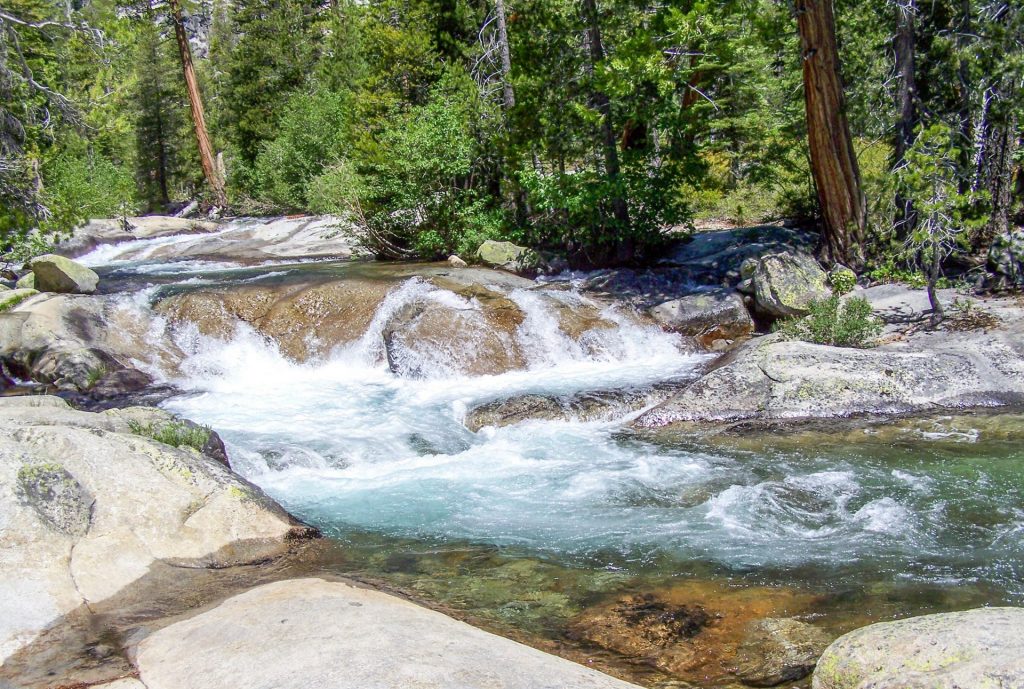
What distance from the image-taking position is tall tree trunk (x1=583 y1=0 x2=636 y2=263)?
14062mm

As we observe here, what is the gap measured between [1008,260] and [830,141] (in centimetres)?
301

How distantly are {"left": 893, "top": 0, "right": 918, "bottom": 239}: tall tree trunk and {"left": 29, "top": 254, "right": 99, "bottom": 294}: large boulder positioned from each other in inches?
497

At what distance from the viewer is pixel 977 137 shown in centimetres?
1159

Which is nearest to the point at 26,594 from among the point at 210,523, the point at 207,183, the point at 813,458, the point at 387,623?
the point at 210,523

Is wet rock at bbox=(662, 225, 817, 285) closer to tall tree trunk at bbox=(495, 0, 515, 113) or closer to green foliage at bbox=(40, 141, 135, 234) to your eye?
tall tree trunk at bbox=(495, 0, 515, 113)

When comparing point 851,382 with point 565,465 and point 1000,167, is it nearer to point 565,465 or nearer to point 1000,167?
point 565,465

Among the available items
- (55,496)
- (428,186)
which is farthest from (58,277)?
(55,496)

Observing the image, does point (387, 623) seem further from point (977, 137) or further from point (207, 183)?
point (207, 183)

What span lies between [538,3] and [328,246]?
7606 millimetres

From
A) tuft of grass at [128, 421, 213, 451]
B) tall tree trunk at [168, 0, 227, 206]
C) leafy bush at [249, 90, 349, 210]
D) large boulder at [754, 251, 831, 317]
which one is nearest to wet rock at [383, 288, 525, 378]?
large boulder at [754, 251, 831, 317]

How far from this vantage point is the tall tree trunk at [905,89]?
1206cm

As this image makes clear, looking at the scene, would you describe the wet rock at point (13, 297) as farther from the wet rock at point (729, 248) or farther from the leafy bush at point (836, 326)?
the leafy bush at point (836, 326)

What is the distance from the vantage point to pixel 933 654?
375 centimetres

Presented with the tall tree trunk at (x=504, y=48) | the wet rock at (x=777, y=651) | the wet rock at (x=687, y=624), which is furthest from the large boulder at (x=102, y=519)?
the tall tree trunk at (x=504, y=48)
